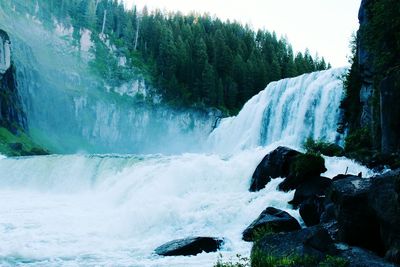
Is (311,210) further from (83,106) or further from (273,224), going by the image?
(83,106)

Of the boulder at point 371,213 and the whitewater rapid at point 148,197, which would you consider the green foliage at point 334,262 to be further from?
the whitewater rapid at point 148,197

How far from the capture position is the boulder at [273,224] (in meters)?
13.6

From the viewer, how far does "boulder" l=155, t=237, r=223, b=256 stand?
1286 centimetres

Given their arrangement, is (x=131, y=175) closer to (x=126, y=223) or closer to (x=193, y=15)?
(x=126, y=223)

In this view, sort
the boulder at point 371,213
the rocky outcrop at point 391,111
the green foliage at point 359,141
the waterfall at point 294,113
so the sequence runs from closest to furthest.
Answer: the boulder at point 371,213, the rocky outcrop at point 391,111, the green foliage at point 359,141, the waterfall at point 294,113

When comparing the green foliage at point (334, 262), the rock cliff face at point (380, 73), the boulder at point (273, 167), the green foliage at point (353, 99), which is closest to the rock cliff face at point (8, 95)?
the green foliage at point (353, 99)

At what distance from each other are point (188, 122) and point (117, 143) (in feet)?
55.9

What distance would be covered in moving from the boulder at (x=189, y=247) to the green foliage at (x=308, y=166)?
5760mm

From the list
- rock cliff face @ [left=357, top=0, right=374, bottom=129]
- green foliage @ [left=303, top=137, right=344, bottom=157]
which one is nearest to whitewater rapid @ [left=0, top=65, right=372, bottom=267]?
green foliage @ [left=303, top=137, right=344, bottom=157]

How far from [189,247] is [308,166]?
7.11 metres

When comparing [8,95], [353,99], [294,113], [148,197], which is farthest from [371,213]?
[8,95]

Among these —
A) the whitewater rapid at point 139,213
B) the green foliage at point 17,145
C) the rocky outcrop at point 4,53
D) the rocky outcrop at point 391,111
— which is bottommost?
the green foliage at point 17,145

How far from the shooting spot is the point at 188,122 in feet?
262

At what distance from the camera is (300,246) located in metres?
9.09
